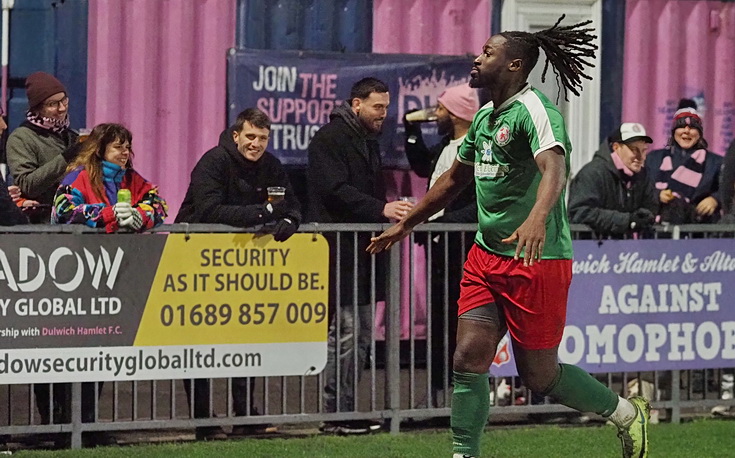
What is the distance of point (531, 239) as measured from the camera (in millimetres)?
6324

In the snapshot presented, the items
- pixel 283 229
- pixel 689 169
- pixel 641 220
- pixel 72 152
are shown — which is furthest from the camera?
pixel 689 169

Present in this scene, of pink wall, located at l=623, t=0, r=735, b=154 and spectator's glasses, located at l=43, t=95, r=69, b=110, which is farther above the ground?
pink wall, located at l=623, t=0, r=735, b=154

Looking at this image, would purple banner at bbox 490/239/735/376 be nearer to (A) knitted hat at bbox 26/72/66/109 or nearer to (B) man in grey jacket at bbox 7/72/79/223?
(B) man in grey jacket at bbox 7/72/79/223

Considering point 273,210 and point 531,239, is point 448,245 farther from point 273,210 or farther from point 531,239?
point 531,239

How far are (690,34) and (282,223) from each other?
5.53 m

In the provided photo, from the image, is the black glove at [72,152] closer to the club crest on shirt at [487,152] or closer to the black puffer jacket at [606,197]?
the club crest on shirt at [487,152]

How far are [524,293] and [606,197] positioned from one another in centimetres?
304

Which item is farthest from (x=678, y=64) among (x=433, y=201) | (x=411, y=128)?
(x=433, y=201)

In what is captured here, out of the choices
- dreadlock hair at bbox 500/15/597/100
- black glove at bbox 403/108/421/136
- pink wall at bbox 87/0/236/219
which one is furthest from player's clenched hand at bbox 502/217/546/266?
pink wall at bbox 87/0/236/219

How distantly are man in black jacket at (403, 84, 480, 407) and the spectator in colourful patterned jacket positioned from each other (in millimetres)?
1775

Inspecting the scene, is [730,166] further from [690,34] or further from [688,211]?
[690,34]

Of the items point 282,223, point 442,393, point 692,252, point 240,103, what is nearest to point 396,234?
point 282,223

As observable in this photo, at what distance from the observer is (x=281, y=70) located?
11.7m

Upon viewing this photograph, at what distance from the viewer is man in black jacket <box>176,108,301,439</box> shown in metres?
8.75
